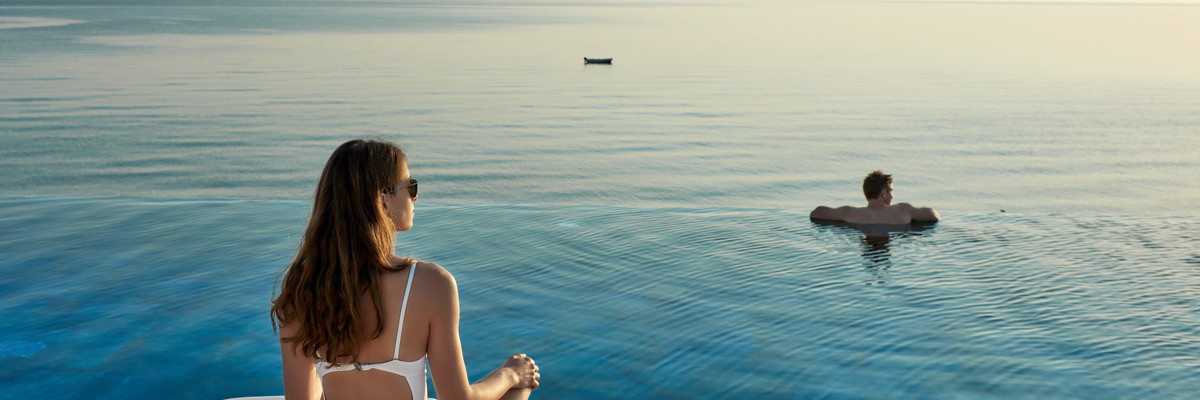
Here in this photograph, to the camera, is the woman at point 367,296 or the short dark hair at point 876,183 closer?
the woman at point 367,296

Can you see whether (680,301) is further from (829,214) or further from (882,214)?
(882,214)

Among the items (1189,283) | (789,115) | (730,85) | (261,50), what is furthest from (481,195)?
(261,50)

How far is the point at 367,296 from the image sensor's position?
2.79 meters

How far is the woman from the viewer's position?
106 inches

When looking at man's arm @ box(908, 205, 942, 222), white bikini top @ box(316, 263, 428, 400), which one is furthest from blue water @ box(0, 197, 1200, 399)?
white bikini top @ box(316, 263, 428, 400)

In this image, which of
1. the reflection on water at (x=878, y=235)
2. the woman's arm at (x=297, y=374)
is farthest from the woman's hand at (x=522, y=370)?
the reflection on water at (x=878, y=235)

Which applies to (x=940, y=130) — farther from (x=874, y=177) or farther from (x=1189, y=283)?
(x=1189, y=283)

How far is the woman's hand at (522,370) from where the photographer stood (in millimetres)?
3422

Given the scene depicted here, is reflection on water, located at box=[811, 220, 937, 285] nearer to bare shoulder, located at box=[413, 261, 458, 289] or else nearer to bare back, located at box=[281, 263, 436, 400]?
bare back, located at box=[281, 263, 436, 400]

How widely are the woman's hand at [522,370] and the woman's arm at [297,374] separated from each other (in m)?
0.68

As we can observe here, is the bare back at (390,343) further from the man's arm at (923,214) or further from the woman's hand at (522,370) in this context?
the man's arm at (923,214)

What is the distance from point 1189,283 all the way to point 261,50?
41.3 m

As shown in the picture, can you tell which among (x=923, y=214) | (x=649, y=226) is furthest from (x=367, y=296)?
(x=923, y=214)

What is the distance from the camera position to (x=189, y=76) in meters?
29.1
